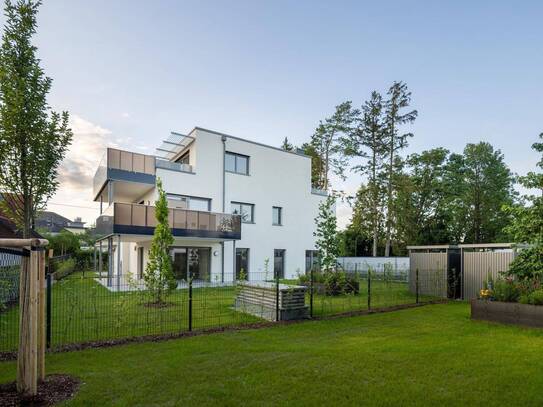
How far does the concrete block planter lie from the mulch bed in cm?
964

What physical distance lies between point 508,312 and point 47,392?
10.1m

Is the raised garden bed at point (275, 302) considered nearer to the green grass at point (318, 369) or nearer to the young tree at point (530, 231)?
the green grass at point (318, 369)

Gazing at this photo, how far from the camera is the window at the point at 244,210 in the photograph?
2239cm

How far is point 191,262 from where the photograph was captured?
20.8m

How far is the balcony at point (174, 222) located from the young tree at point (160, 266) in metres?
5.17

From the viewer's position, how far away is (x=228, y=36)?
13719 millimetres

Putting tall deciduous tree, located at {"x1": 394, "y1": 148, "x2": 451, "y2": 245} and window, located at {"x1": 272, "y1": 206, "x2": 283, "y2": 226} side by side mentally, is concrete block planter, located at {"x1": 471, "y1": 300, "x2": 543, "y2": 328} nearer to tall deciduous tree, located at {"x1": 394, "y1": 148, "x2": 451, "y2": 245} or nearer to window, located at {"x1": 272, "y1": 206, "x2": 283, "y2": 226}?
window, located at {"x1": 272, "y1": 206, "x2": 283, "y2": 226}

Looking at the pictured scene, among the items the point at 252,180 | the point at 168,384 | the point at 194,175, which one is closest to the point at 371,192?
the point at 252,180

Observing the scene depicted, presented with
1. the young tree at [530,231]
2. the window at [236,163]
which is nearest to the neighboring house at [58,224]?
the window at [236,163]

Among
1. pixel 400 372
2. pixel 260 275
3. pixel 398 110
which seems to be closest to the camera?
pixel 400 372

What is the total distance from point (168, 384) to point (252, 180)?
18.8 metres

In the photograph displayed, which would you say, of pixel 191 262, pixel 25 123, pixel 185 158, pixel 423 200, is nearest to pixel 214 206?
pixel 191 262

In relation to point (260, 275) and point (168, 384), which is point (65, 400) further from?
point (260, 275)

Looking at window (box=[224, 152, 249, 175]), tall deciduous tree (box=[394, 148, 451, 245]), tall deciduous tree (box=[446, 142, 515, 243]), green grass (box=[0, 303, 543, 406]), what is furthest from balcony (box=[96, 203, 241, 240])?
tall deciduous tree (box=[446, 142, 515, 243])
